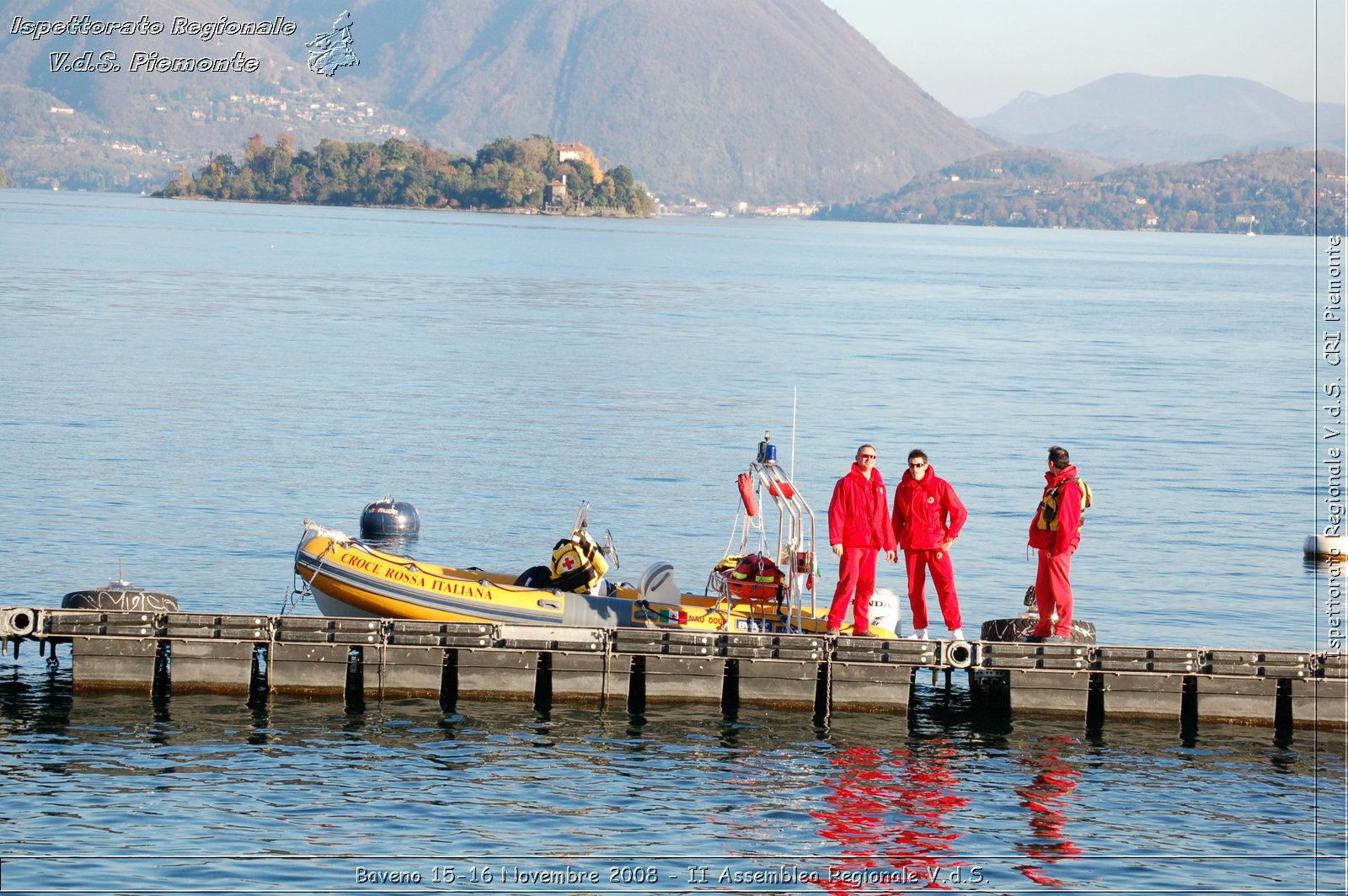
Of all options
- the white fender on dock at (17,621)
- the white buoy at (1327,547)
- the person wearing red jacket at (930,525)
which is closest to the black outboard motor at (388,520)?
the white fender on dock at (17,621)

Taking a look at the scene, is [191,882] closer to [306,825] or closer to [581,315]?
[306,825]

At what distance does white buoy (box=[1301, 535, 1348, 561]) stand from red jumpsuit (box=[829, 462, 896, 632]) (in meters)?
12.8

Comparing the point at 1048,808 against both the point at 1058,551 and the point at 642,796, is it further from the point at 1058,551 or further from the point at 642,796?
the point at 642,796

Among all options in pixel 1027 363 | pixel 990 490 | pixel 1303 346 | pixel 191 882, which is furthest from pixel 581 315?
pixel 191 882

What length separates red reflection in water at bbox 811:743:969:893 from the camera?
41.0ft

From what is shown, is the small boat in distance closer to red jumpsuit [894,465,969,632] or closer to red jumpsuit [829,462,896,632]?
red jumpsuit [829,462,896,632]

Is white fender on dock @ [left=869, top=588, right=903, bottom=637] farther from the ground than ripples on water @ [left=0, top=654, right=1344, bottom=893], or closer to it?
farther from the ground

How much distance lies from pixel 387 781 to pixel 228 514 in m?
12.7

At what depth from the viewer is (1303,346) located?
64062mm

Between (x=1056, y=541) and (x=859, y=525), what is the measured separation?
1.93m

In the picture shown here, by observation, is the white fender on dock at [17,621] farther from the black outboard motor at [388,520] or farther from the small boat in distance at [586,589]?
the black outboard motor at [388,520]

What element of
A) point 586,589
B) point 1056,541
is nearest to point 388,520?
point 586,589

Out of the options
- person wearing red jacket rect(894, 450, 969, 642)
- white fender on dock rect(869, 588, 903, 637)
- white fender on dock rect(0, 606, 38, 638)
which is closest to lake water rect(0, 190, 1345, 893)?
white fender on dock rect(0, 606, 38, 638)

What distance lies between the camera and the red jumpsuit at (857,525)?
1548cm
